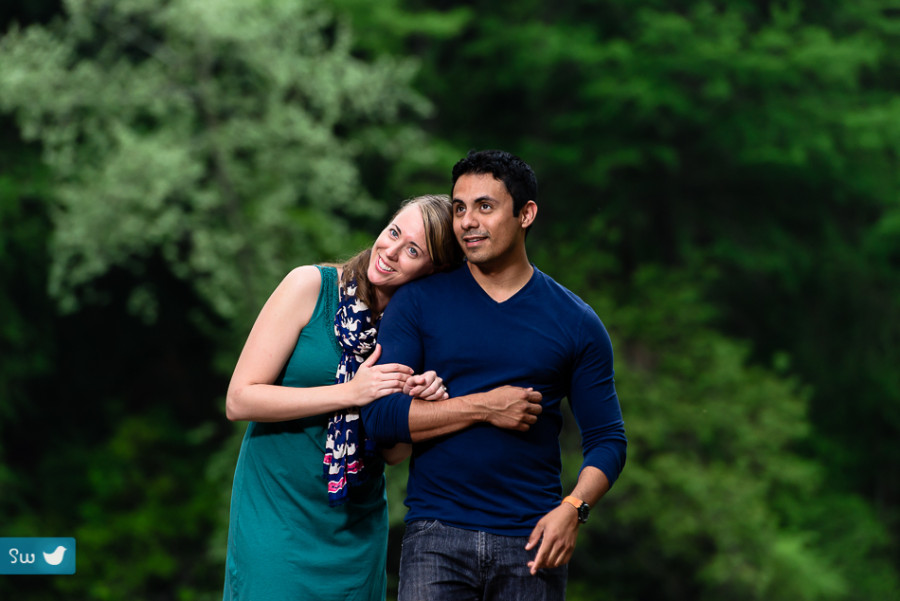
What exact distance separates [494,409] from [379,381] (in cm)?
26

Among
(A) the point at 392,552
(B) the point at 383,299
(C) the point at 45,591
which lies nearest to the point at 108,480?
(C) the point at 45,591

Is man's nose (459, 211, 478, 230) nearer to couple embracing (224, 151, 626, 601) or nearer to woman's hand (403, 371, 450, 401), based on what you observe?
couple embracing (224, 151, 626, 601)

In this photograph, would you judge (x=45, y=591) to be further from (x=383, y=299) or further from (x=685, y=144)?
(x=383, y=299)

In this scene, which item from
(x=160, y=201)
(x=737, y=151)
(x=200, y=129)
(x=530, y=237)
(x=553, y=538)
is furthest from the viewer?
(x=737, y=151)

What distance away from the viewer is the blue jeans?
225 cm

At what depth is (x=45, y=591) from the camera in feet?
39.9

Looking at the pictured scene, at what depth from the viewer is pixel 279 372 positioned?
8.16 ft

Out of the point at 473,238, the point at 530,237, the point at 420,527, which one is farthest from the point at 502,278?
the point at 530,237

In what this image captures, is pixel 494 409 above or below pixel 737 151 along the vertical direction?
below

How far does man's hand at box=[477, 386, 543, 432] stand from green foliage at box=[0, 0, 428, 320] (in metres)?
7.96

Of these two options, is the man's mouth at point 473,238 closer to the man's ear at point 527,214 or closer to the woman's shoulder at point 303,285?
the man's ear at point 527,214

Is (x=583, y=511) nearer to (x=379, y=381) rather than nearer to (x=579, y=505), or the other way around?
(x=579, y=505)

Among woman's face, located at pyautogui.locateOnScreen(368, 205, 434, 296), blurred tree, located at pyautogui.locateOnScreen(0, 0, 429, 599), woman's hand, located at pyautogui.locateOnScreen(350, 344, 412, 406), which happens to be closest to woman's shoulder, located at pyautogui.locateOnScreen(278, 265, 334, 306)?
woman's face, located at pyautogui.locateOnScreen(368, 205, 434, 296)

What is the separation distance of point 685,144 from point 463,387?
42.0 feet
